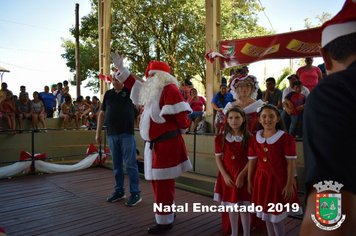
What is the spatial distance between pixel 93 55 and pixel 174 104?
49.9ft

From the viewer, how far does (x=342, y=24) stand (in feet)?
2.48

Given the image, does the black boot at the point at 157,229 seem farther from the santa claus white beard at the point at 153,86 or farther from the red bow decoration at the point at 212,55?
the red bow decoration at the point at 212,55

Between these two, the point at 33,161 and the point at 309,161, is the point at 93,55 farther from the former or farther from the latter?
the point at 309,161

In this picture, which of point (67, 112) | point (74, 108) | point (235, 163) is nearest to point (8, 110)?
point (67, 112)

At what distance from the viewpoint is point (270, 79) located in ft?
20.0

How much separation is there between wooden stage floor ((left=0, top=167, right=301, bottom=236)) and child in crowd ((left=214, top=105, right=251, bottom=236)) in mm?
474

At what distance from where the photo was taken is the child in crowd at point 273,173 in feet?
7.73

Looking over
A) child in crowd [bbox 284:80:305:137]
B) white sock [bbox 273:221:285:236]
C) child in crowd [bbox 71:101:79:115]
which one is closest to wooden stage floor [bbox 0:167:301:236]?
white sock [bbox 273:221:285:236]

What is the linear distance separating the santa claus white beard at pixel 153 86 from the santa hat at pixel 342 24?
2.30m

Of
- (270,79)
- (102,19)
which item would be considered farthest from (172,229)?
(102,19)

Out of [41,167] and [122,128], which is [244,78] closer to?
[122,128]

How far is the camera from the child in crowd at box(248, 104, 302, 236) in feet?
7.73

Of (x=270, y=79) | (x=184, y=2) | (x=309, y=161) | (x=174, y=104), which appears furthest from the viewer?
(x=184, y=2)

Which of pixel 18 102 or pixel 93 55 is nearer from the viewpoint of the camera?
pixel 18 102
